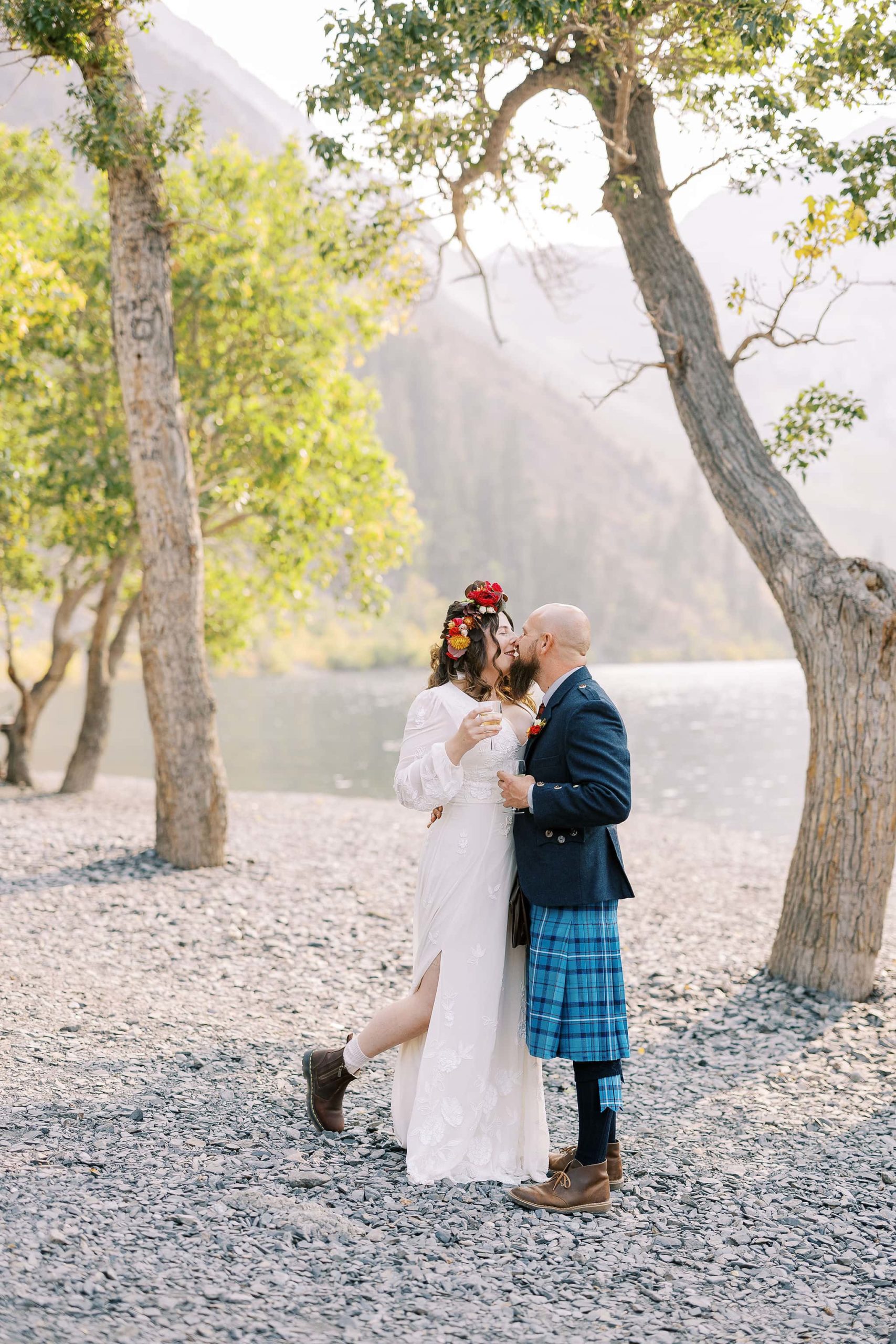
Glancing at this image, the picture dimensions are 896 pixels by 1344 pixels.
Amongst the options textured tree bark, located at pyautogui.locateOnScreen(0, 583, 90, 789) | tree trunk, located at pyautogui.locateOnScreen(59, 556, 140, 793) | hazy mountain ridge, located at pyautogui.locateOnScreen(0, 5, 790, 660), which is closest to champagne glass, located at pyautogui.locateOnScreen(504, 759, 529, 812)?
tree trunk, located at pyautogui.locateOnScreen(59, 556, 140, 793)

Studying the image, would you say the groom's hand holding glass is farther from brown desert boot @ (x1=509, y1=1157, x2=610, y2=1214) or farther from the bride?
brown desert boot @ (x1=509, y1=1157, x2=610, y2=1214)

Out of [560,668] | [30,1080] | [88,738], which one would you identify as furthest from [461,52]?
[88,738]

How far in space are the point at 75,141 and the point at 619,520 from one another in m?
157

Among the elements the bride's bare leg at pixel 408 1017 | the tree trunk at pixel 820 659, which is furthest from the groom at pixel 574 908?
the tree trunk at pixel 820 659

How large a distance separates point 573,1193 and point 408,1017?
0.84 meters

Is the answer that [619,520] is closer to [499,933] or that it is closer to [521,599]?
[521,599]

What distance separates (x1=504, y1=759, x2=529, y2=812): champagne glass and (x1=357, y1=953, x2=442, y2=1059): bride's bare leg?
62cm

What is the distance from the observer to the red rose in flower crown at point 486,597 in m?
3.95

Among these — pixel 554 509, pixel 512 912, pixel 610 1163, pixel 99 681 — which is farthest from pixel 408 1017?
pixel 554 509

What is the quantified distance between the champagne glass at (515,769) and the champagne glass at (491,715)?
9.8 inches

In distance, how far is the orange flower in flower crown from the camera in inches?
152

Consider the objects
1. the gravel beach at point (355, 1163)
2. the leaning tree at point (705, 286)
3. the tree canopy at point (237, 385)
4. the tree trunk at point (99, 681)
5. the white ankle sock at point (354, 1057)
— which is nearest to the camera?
the gravel beach at point (355, 1163)

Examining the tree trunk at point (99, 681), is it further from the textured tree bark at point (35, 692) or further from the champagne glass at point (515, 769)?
the champagne glass at point (515, 769)

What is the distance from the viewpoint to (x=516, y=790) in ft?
12.3
